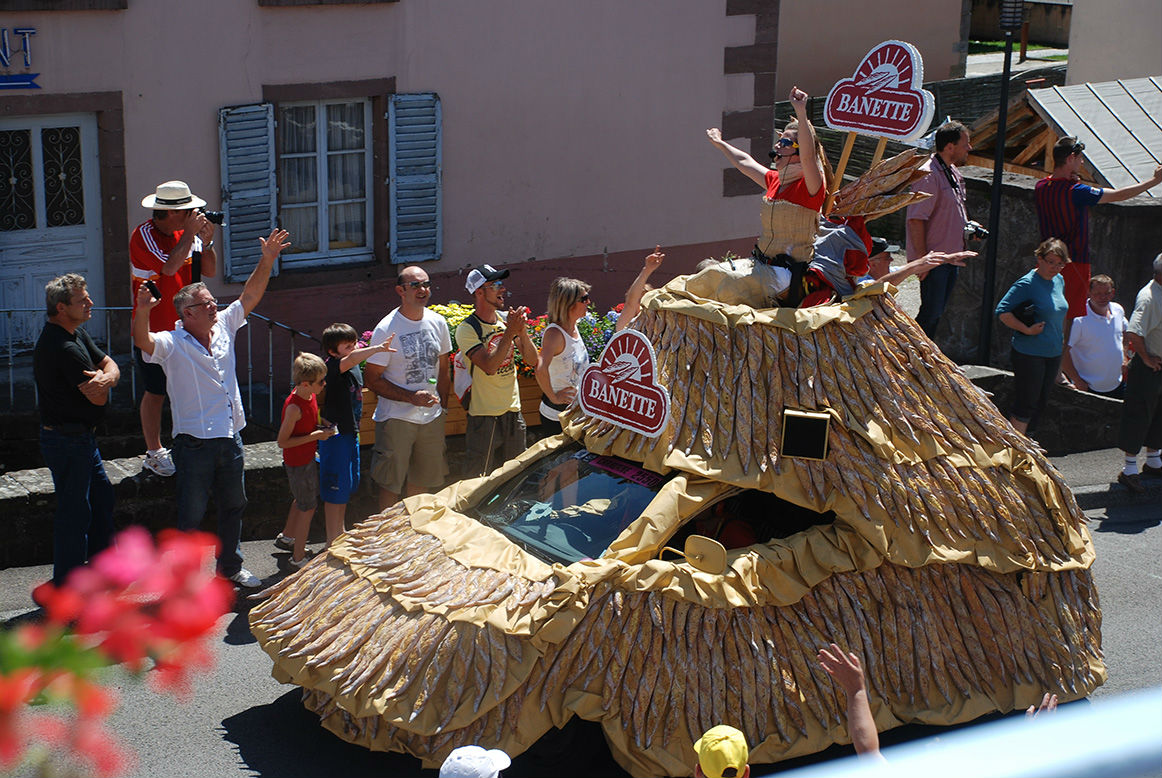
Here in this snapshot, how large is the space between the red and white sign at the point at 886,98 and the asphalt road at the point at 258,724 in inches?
120

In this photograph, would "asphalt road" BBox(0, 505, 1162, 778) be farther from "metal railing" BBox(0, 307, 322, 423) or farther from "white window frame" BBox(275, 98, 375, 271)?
"white window frame" BBox(275, 98, 375, 271)

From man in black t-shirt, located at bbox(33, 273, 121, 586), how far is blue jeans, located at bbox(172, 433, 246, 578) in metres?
0.46

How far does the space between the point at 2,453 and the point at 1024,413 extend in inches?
288

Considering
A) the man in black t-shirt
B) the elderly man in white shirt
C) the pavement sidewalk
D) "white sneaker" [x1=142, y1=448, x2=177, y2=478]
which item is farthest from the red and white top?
the pavement sidewalk

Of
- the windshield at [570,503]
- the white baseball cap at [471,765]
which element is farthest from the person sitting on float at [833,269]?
the white baseball cap at [471,765]

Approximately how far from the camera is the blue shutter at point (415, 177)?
12062 millimetres

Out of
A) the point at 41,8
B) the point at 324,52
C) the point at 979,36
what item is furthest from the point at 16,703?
the point at 979,36

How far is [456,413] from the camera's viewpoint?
32.9 ft

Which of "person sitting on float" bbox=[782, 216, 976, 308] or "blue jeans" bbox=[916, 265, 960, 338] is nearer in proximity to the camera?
"person sitting on float" bbox=[782, 216, 976, 308]

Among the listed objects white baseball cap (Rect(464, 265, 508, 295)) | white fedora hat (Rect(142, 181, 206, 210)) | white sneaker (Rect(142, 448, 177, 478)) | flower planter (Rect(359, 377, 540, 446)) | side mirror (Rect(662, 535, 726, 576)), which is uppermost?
white fedora hat (Rect(142, 181, 206, 210))

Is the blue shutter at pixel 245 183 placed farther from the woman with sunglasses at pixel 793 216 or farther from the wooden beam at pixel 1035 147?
the wooden beam at pixel 1035 147

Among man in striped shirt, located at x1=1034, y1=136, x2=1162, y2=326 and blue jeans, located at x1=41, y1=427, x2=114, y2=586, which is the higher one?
man in striped shirt, located at x1=1034, y1=136, x2=1162, y2=326

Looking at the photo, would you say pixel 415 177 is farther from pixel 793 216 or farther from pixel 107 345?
pixel 793 216

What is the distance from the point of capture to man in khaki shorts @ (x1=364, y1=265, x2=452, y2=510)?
28.7 ft
